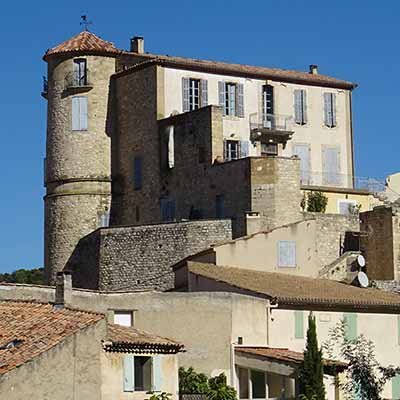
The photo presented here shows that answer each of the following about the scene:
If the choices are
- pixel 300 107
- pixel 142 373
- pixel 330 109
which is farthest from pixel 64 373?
pixel 330 109

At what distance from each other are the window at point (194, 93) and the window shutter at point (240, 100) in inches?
64.6

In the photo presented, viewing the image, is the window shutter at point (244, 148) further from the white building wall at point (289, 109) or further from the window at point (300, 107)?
the window at point (300, 107)

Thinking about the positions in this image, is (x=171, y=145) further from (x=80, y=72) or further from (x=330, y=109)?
(x=330, y=109)

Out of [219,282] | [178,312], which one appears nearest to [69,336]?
[178,312]

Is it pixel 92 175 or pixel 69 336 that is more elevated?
pixel 92 175

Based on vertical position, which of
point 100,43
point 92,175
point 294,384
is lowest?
point 294,384

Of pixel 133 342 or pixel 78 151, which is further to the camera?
pixel 78 151

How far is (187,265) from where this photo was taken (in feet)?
177

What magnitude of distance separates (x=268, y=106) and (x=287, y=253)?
1362 cm

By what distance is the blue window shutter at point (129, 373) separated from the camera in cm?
3853

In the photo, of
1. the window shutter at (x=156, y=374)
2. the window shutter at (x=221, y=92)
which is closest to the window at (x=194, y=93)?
the window shutter at (x=221, y=92)

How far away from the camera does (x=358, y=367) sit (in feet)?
145

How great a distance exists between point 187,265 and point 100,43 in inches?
823

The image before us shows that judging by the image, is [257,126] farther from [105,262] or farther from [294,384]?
[294,384]
